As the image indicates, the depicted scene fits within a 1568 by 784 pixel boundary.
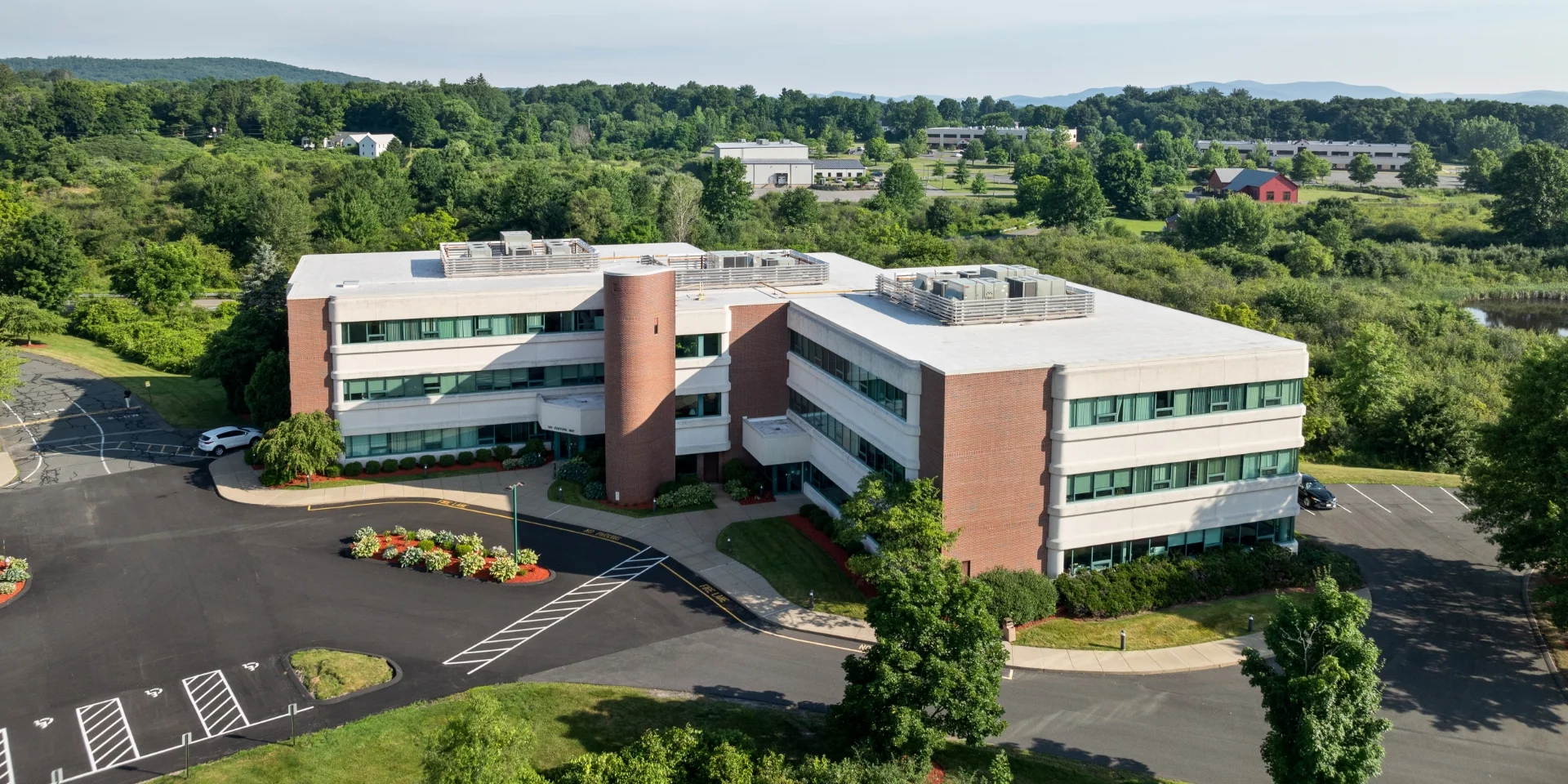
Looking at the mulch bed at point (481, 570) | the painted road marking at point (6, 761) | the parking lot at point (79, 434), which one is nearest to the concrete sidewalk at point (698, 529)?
the parking lot at point (79, 434)

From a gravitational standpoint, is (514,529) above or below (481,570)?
above

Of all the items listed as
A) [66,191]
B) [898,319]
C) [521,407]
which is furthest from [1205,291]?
[66,191]

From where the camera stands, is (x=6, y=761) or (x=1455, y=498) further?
(x=1455, y=498)

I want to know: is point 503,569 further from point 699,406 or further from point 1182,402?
point 1182,402

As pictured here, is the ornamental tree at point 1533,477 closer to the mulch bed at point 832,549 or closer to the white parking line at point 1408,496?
the white parking line at point 1408,496

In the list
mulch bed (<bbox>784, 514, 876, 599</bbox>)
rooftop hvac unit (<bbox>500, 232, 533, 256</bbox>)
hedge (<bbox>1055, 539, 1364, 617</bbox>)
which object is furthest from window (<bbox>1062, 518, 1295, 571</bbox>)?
rooftop hvac unit (<bbox>500, 232, 533, 256</bbox>)

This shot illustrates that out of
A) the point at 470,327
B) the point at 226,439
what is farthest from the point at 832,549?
the point at 226,439
